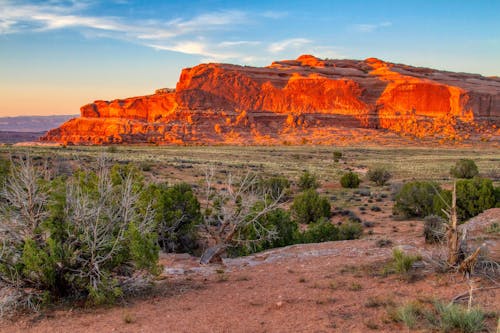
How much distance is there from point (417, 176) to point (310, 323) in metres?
27.3

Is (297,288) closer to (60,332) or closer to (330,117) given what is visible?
(60,332)

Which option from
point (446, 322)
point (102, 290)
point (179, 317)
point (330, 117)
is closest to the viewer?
point (446, 322)

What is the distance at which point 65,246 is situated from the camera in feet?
20.6

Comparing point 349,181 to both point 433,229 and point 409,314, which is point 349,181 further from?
point 409,314

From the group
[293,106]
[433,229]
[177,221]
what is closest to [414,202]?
[433,229]

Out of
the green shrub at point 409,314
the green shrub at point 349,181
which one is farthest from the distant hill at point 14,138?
the green shrub at point 409,314

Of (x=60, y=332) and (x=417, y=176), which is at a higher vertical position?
(x=60, y=332)

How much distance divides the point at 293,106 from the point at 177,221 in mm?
82053

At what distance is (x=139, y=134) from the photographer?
259ft

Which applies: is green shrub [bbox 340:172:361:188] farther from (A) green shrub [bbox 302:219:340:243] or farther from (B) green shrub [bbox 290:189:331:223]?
(A) green shrub [bbox 302:219:340:243]

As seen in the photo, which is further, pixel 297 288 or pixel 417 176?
pixel 417 176

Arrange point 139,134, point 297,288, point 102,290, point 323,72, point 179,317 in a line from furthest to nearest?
point 323,72
point 139,134
point 297,288
point 102,290
point 179,317

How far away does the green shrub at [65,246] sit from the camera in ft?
19.9

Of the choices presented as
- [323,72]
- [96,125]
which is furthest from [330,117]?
[96,125]
